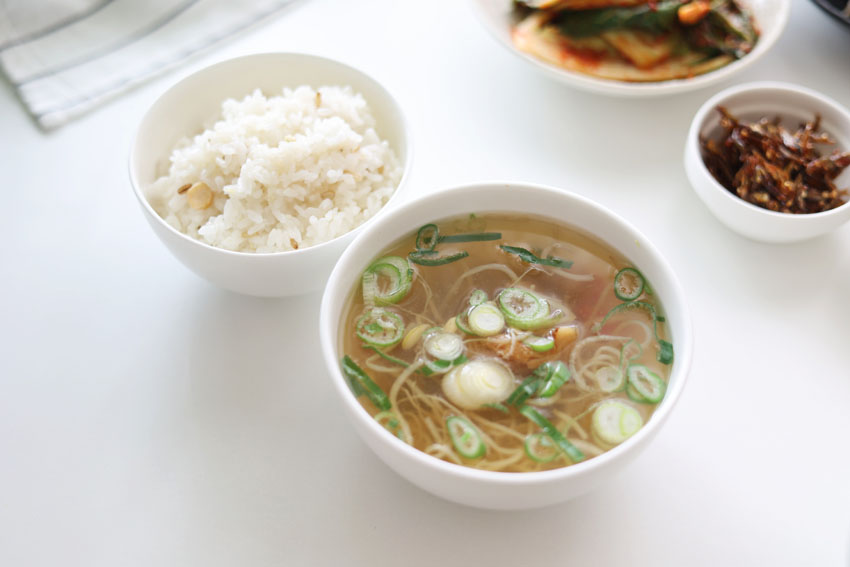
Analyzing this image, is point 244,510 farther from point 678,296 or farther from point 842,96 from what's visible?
point 842,96

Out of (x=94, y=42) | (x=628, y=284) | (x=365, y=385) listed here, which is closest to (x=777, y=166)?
(x=628, y=284)

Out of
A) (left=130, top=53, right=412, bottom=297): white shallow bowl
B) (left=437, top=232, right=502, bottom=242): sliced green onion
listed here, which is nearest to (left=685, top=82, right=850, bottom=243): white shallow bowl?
(left=437, top=232, right=502, bottom=242): sliced green onion

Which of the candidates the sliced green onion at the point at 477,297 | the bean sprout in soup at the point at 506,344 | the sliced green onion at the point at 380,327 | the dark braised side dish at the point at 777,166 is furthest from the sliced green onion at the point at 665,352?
the dark braised side dish at the point at 777,166

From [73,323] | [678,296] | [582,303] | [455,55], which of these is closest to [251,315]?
[73,323]

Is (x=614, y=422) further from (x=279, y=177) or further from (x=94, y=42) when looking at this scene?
(x=94, y=42)

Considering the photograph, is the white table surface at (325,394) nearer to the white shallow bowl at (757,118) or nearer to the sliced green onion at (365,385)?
the white shallow bowl at (757,118)

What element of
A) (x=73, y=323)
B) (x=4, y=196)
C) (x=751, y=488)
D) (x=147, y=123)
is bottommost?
(x=751, y=488)
